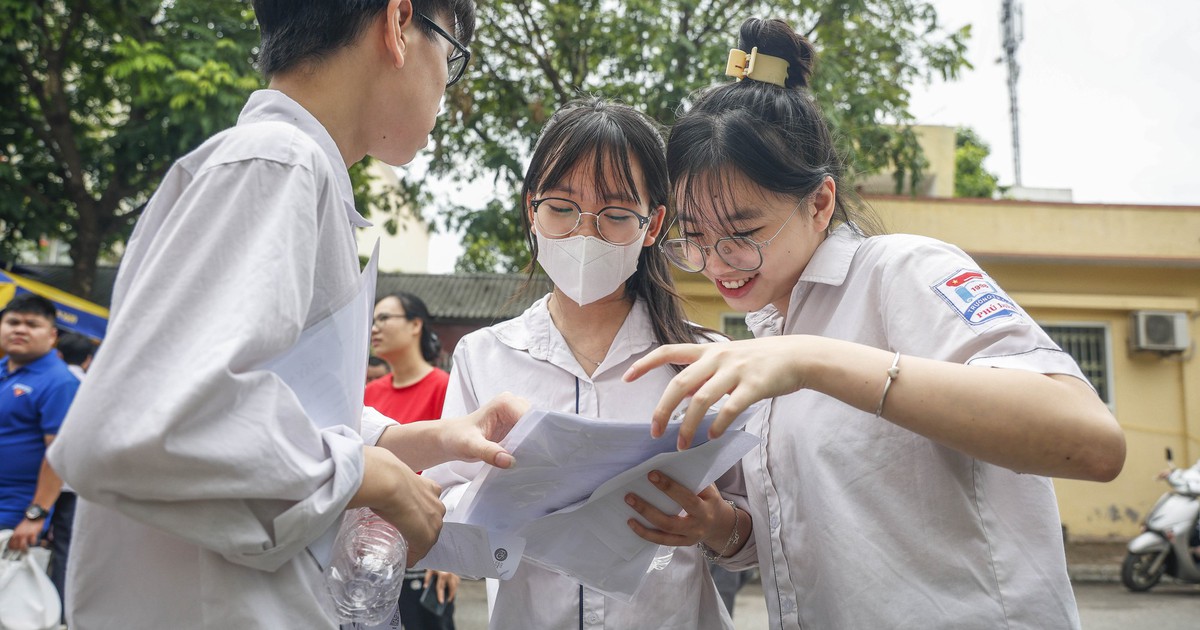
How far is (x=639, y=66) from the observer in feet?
26.0

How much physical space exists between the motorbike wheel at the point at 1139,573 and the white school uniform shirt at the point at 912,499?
822cm

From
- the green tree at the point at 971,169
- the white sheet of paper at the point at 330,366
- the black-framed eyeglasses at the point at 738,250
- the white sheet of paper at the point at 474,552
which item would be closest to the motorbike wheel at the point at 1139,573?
the black-framed eyeglasses at the point at 738,250

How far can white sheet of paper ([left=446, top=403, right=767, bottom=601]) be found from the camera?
4.60 ft

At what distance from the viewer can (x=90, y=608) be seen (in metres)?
1.14

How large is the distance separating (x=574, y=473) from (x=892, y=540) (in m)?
0.53

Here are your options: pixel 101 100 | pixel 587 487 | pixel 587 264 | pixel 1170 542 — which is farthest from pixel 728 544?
pixel 101 100

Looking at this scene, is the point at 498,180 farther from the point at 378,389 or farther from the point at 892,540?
the point at 892,540

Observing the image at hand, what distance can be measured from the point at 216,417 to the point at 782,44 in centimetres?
137

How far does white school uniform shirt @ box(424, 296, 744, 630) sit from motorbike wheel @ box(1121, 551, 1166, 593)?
313 inches

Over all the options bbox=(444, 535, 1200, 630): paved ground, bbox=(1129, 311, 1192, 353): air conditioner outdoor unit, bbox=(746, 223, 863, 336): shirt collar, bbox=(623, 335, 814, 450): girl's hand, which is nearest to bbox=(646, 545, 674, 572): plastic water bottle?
bbox=(746, 223, 863, 336): shirt collar

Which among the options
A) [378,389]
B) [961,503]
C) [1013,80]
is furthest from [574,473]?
[1013,80]

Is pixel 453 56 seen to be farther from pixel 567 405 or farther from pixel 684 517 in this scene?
pixel 684 517

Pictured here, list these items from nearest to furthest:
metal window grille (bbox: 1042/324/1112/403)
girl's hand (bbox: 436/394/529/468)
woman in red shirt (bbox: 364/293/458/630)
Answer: girl's hand (bbox: 436/394/529/468)
woman in red shirt (bbox: 364/293/458/630)
metal window grille (bbox: 1042/324/1112/403)

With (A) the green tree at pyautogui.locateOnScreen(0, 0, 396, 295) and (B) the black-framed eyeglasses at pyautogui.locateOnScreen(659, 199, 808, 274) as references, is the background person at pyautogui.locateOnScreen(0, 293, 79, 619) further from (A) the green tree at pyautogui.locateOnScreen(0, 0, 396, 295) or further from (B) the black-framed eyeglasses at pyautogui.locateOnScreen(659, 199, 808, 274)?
(B) the black-framed eyeglasses at pyautogui.locateOnScreen(659, 199, 808, 274)
